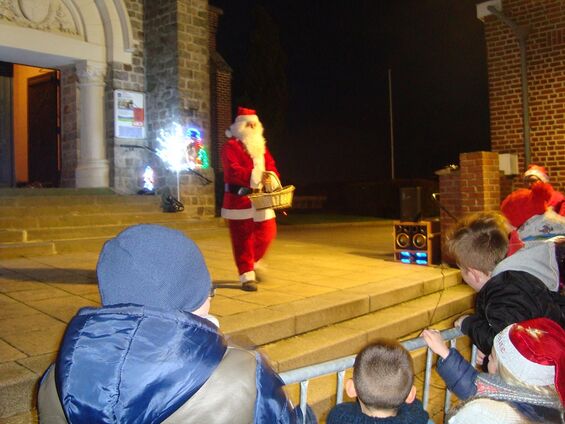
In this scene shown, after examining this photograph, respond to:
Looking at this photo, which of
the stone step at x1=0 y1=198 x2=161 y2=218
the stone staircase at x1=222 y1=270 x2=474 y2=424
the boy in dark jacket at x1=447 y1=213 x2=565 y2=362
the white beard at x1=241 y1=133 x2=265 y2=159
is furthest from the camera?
the stone step at x1=0 y1=198 x2=161 y2=218

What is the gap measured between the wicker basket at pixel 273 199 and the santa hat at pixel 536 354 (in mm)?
3419

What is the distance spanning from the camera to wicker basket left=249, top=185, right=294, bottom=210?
497 cm

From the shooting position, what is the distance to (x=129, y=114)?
33.9ft

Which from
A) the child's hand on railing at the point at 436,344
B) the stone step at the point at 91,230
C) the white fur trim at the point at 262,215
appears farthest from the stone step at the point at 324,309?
the stone step at the point at 91,230

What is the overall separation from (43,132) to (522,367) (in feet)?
38.3

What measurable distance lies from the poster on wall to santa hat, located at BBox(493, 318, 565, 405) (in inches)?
381

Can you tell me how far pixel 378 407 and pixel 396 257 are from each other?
218 inches

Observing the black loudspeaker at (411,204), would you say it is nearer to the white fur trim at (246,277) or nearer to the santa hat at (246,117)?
the santa hat at (246,117)

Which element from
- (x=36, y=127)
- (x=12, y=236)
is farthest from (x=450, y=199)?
(x=36, y=127)

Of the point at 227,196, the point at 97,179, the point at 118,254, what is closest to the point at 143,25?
the point at 97,179

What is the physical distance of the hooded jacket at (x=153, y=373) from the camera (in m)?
1.17

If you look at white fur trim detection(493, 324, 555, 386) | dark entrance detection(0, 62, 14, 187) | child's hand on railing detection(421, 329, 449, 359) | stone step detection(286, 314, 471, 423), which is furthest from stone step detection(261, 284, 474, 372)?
dark entrance detection(0, 62, 14, 187)

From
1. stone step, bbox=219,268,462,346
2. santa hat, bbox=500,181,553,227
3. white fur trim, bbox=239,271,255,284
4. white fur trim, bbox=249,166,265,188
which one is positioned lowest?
stone step, bbox=219,268,462,346

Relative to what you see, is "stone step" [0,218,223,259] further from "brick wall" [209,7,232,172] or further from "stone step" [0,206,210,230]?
"brick wall" [209,7,232,172]
